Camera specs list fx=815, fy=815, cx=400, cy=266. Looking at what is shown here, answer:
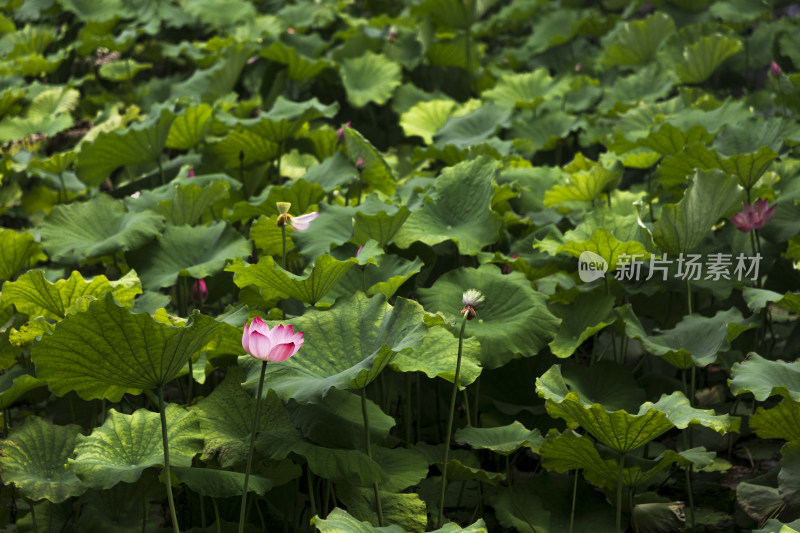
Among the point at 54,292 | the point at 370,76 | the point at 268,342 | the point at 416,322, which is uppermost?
the point at 268,342

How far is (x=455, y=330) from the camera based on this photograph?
1.80 m

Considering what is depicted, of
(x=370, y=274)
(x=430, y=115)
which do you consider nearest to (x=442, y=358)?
(x=370, y=274)

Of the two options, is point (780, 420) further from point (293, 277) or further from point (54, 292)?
point (54, 292)

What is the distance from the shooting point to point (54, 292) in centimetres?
183

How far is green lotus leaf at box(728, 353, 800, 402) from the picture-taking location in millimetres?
1553

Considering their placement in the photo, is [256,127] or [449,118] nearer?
[256,127]

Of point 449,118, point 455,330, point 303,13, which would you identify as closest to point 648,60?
point 449,118

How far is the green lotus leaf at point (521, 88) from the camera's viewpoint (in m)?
3.73

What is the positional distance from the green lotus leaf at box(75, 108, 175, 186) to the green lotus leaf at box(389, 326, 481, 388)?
143 centimetres

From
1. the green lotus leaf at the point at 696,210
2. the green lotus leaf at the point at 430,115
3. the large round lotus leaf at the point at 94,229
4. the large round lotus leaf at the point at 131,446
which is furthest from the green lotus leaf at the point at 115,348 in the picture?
the green lotus leaf at the point at 430,115

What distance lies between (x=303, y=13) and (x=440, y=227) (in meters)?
3.04

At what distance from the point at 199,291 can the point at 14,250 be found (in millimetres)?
486

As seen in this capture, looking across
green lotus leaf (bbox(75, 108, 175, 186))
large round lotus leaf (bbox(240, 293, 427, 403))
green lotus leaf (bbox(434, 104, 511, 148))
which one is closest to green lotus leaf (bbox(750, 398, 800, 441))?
large round lotus leaf (bbox(240, 293, 427, 403))

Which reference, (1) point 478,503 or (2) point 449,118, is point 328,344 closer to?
(1) point 478,503
